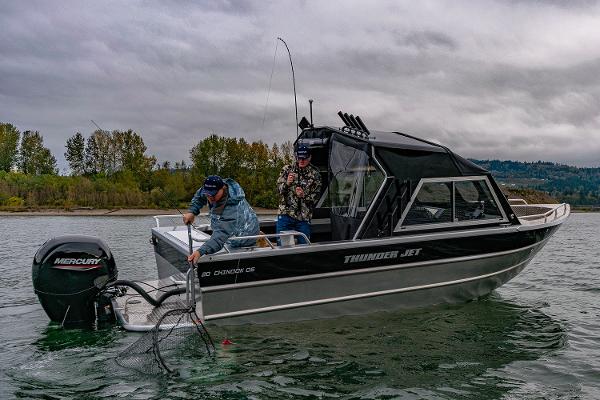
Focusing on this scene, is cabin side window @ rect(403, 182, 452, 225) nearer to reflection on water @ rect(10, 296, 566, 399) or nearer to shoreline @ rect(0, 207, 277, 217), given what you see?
reflection on water @ rect(10, 296, 566, 399)

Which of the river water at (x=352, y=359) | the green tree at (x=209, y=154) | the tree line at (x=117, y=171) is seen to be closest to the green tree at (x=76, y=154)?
the tree line at (x=117, y=171)

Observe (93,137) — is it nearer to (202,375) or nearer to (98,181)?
(98,181)

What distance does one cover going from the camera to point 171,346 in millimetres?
6480

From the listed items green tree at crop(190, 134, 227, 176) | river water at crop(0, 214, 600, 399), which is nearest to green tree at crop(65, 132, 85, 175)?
green tree at crop(190, 134, 227, 176)

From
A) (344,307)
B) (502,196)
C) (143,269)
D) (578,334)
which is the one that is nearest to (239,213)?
(344,307)

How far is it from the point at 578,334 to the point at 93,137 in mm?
82497

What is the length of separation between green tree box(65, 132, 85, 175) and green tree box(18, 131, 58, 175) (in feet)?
8.54

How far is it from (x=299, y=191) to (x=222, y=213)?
1.39 m

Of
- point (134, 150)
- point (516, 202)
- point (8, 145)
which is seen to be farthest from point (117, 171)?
point (516, 202)

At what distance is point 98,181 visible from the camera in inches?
2918

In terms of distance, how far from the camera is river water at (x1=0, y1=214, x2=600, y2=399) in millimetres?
5805

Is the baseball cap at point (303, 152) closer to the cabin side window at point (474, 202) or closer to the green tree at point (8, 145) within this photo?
the cabin side window at point (474, 202)

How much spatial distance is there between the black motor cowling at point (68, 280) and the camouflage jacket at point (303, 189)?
2739 millimetres

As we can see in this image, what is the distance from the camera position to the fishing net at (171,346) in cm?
610
